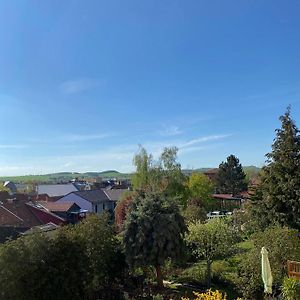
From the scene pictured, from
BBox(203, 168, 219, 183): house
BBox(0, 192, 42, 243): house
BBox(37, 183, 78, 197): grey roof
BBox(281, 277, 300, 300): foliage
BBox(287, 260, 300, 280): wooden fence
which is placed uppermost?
BBox(203, 168, 219, 183): house

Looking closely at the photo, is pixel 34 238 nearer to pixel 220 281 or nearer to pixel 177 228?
pixel 177 228

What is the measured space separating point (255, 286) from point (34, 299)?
31.3 feet

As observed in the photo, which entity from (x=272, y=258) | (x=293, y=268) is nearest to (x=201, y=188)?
(x=272, y=258)

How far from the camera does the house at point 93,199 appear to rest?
6338 cm

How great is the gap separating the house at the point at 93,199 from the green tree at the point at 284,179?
1523 inches

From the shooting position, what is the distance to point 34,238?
15867mm

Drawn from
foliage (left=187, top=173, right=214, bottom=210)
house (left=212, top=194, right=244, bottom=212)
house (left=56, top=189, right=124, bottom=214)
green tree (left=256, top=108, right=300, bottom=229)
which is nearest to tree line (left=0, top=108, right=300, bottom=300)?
green tree (left=256, top=108, right=300, bottom=229)

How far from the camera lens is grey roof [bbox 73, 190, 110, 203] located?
211ft

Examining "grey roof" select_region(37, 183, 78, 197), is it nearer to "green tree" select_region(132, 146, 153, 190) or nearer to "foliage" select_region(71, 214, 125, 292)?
"green tree" select_region(132, 146, 153, 190)

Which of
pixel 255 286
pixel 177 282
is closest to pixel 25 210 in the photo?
pixel 177 282

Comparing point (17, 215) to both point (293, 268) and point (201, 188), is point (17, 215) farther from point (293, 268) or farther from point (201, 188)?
point (293, 268)

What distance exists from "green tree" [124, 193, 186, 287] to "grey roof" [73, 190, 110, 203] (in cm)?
4500

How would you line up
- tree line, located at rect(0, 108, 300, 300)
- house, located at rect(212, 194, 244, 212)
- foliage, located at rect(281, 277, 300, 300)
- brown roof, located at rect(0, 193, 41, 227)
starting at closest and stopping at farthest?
foliage, located at rect(281, 277, 300, 300) < tree line, located at rect(0, 108, 300, 300) < brown roof, located at rect(0, 193, 41, 227) < house, located at rect(212, 194, 244, 212)

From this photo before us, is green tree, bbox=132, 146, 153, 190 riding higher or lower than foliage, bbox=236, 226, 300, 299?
higher
